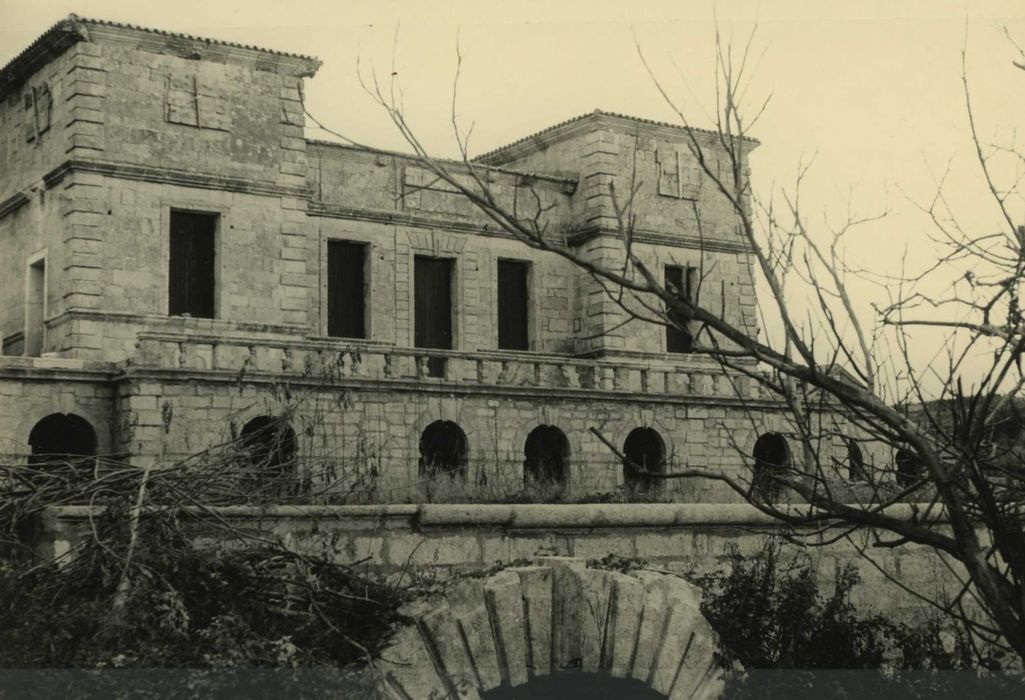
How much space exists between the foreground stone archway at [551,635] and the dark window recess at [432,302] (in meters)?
18.9

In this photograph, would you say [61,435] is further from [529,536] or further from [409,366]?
[529,536]

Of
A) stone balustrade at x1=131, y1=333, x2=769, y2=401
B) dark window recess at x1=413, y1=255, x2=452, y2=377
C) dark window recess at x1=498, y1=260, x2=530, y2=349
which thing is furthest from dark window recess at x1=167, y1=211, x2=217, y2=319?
dark window recess at x1=498, y1=260, x2=530, y2=349

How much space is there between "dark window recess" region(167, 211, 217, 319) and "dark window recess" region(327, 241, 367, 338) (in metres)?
2.98

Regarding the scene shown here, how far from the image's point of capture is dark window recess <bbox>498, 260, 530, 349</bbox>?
3048 cm

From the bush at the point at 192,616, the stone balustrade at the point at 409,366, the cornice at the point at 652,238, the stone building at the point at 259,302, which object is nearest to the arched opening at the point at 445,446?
the stone building at the point at 259,302

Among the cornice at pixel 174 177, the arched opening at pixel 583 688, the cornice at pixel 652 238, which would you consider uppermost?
the cornice at pixel 174 177

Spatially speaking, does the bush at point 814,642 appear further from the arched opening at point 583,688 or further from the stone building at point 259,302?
the stone building at point 259,302

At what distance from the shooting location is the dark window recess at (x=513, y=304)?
3048cm

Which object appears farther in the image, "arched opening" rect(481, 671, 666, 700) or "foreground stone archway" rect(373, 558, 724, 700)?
"arched opening" rect(481, 671, 666, 700)

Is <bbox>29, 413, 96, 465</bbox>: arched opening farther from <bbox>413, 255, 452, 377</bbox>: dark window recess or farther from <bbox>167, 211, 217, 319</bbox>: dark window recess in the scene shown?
<bbox>413, 255, 452, 377</bbox>: dark window recess

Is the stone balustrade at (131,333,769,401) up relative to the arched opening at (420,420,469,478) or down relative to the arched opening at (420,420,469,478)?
up

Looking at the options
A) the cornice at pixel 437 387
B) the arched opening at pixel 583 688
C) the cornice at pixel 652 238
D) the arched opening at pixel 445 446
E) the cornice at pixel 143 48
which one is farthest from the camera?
the cornice at pixel 652 238

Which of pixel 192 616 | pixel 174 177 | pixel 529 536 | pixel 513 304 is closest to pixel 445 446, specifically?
pixel 513 304

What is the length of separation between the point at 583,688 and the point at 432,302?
19785mm
